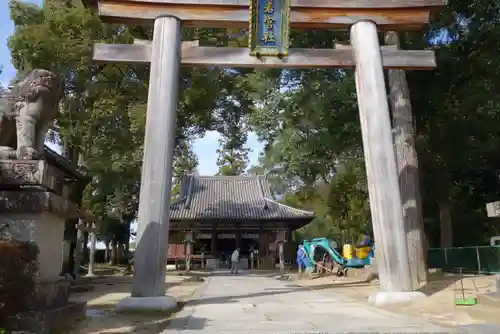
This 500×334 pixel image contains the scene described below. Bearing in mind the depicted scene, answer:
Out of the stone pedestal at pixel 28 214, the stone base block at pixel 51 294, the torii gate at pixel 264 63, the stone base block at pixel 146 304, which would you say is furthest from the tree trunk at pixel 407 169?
the stone pedestal at pixel 28 214

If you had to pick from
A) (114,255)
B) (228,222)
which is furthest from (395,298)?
(114,255)

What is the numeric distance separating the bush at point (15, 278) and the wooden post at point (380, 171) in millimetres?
5640

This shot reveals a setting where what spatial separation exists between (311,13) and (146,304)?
667 centimetres

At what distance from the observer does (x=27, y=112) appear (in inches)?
214

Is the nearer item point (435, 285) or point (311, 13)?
point (311, 13)

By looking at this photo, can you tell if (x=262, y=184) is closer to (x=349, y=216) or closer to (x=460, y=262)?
(x=349, y=216)

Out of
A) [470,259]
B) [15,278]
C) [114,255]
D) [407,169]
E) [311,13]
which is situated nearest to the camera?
[15,278]

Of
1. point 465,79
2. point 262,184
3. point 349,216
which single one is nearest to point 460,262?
point 465,79

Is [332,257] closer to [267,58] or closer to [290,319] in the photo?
[267,58]

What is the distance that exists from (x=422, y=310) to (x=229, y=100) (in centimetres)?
1578

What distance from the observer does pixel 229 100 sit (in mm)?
21250

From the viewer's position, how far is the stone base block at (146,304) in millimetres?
7180

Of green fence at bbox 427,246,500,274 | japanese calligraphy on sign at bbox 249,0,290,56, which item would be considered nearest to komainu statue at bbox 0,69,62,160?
japanese calligraphy on sign at bbox 249,0,290,56

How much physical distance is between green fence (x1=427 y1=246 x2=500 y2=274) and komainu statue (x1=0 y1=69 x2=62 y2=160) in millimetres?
13019
